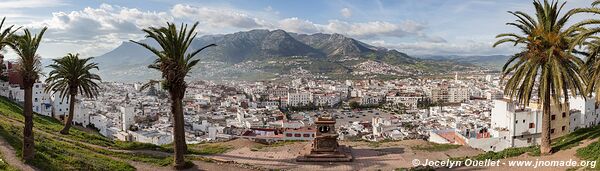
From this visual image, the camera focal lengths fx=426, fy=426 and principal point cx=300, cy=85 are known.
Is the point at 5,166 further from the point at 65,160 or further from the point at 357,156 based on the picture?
the point at 357,156

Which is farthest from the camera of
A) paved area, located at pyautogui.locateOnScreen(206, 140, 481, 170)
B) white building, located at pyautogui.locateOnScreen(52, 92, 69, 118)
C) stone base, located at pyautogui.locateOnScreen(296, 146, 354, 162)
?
white building, located at pyautogui.locateOnScreen(52, 92, 69, 118)

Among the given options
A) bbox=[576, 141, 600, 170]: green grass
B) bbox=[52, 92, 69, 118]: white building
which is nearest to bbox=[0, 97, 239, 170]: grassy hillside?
bbox=[576, 141, 600, 170]: green grass

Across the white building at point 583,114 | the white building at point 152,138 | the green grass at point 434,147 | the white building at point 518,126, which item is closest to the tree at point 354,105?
the white building at point 152,138

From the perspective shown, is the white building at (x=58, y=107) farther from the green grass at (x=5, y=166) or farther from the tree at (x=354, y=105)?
the tree at (x=354, y=105)

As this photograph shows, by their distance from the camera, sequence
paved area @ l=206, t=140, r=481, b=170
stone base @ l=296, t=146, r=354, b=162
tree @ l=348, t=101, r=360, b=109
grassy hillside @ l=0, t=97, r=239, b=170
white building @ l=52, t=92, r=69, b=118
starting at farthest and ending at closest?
tree @ l=348, t=101, r=360, b=109
white building @ l=52, t=92, r=69, b=118
stone base @ l=296, t=146, r=354, b=162
paved area @ l=206, t=140, r=481, b=170
grassy hillside @ l=0, t=97, r=239, b=170

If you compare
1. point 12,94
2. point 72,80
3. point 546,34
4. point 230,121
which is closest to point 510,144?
point 546,34

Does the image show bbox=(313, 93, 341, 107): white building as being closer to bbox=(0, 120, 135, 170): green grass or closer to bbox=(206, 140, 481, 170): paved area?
bbox=(206, 140, 481, 170): paved area
